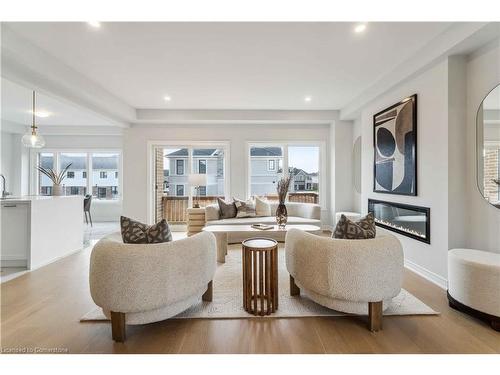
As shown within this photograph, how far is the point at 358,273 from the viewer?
1.71 meters

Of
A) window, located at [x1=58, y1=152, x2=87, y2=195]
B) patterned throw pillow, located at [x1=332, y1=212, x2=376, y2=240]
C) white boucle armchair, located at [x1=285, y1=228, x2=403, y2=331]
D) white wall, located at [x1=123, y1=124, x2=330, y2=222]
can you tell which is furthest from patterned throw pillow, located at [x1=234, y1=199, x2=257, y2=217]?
window, located at [x1=58, y1=152, x2=87, y2=195]

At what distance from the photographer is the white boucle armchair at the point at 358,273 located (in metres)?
1.72

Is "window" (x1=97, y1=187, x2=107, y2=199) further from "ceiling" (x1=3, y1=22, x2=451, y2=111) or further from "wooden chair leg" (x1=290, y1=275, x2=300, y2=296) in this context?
"wooden chair leg" (x1=290, y1=275, x2=300, y2=296)

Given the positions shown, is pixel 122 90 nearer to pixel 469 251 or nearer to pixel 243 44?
pixel 243 44

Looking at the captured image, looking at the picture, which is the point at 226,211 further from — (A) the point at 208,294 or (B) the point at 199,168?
(A) the point at 208,294

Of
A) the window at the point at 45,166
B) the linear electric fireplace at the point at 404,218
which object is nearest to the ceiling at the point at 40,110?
the window at the point at 45,166

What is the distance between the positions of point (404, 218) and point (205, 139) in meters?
4.23

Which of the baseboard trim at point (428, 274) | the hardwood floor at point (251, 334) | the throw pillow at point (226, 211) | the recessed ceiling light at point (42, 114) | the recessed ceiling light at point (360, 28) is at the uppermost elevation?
the recessed ceiling light at point (42, 114)

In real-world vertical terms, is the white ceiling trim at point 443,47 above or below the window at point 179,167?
above

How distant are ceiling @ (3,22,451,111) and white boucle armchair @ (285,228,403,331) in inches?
82.0

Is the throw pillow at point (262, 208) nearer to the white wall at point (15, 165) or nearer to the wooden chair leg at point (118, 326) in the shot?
the wooden chair leg at point (118, 326)

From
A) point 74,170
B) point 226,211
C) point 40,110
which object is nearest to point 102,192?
point 74,170

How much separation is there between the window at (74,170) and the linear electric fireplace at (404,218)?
783 centimetres

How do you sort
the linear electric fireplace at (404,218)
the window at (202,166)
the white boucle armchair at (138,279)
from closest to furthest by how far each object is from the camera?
the white boucle armchair at (138,279)
the linear electric fireplace at (404,218)
the window at (202,166)
